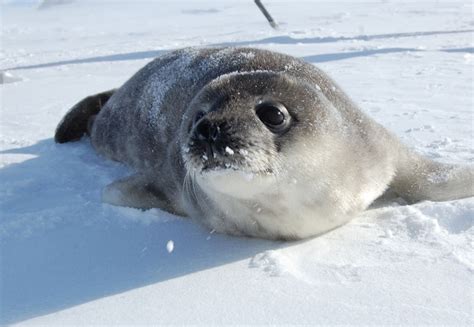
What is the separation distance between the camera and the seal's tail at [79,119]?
4316mm

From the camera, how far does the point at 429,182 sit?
2625mm

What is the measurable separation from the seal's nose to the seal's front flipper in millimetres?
871

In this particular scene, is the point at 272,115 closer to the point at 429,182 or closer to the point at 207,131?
the point at 207,131

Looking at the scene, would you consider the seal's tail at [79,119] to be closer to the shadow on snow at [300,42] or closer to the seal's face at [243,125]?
the seal's face at [243,125]

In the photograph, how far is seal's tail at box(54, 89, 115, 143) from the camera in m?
4.32

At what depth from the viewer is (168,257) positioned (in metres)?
2.18

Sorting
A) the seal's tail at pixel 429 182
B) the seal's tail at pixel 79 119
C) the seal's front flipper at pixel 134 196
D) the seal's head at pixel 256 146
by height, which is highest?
the seal's head at pixel 256 146

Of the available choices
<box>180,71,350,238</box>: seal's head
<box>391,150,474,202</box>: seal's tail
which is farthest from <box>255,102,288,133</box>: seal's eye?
<box>391,150,474,202</box>: seal's tail

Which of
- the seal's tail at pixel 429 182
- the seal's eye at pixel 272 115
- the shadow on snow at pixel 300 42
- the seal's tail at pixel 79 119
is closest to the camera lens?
the seal's eye at pixel 272 115

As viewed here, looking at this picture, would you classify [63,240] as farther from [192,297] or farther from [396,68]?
[396,68]

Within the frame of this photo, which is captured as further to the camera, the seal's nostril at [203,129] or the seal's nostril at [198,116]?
the seal's nostril at [198,116]

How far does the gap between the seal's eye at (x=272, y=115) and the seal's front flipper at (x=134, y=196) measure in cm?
86

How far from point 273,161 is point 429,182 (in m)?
0.95

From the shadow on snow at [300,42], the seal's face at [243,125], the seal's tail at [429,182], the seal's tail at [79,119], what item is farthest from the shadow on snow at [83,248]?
the shadow on snow at [300,42]
